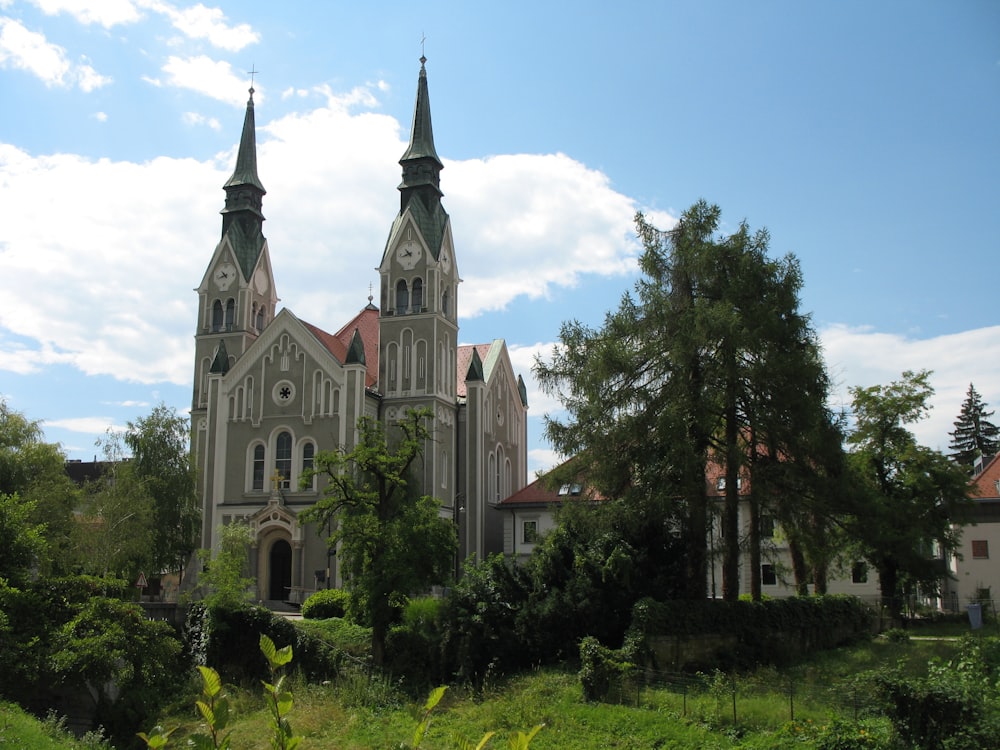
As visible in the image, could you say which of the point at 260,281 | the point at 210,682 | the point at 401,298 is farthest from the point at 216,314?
the point at 210,682

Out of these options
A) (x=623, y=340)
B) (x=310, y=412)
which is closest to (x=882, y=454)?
(x=623, y=340)

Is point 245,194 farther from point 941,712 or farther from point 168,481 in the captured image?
point 941,712

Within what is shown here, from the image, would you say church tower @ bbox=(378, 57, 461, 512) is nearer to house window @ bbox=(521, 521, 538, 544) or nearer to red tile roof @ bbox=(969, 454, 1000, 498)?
house window @ bbox=(521, 521, 538, 544)

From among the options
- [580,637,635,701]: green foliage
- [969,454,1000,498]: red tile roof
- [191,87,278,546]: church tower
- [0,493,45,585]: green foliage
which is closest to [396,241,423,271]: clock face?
[191,87,278,546]: church tower

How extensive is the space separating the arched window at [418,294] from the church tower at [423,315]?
0.17 feet

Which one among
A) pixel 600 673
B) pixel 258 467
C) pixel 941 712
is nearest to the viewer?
pixel 941 712

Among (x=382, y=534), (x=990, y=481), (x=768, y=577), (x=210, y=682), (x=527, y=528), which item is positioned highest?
(x=990, y=481)

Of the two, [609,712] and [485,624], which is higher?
[485,624]

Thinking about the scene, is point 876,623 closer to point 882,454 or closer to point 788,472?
point 882,454

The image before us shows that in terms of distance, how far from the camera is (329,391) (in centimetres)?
4650

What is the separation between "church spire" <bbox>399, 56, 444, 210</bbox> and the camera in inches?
2057

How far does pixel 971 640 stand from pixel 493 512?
3258 cm

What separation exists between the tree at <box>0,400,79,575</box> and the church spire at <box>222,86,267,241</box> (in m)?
18.4

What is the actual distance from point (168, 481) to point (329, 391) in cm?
868
